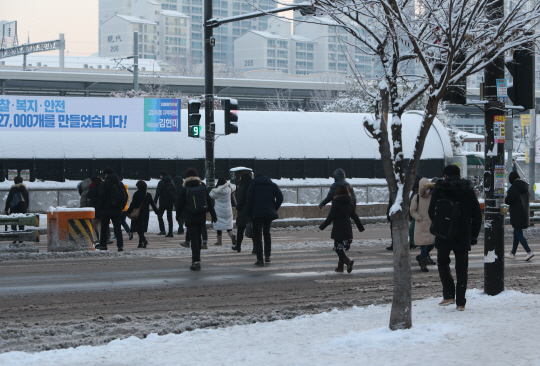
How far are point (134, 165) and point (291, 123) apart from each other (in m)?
7.39

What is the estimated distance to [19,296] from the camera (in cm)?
964

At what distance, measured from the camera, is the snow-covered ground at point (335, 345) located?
5.88 metres

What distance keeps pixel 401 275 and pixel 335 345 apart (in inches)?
41.8

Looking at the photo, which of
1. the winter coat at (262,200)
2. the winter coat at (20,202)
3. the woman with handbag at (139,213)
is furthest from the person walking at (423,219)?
the winter coat at (20,202)

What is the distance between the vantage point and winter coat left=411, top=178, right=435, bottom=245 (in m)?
12.0

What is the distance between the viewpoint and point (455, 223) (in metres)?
7.98

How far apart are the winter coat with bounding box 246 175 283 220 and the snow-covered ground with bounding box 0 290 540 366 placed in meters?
4.95

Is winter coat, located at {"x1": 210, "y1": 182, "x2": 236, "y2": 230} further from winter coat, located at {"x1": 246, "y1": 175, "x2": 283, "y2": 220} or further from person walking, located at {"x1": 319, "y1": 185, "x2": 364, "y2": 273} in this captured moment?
person walking, located at {"x1": 319, "y1": 185, "x2": 364, "y2": 273}

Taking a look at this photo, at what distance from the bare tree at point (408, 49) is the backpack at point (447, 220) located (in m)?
1.25

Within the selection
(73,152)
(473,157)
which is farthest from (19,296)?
(473,157)

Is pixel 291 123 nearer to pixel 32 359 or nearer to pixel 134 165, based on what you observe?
pixel 134 165

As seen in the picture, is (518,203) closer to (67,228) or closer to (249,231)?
(249,231)

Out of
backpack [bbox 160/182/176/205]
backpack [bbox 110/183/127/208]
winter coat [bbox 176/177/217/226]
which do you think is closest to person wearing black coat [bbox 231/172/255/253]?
winter coat [bbox 176/177/217/226]

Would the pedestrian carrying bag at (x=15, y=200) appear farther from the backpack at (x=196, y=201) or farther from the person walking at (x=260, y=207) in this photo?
the person walking at (x=260, y=207)
